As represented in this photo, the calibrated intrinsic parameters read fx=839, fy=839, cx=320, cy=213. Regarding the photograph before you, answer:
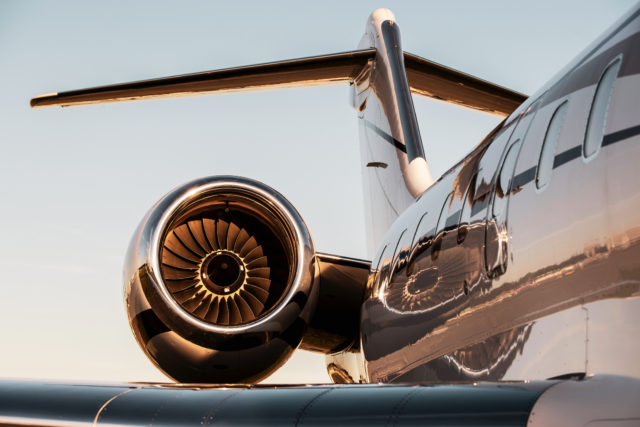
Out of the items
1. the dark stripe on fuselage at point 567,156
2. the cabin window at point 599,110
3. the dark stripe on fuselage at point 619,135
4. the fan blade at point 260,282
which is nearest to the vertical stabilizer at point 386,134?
the fan blade at point 260,282

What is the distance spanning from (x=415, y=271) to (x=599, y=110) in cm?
288

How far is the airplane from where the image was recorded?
3.29 m

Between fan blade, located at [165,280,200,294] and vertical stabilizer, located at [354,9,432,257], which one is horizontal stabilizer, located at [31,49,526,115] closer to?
vertical stabilizer, located at [354,9,432,257]

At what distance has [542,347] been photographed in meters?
3.97

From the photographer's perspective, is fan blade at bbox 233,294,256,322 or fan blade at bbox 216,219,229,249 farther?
fan blade at bbox 216,219,229,249

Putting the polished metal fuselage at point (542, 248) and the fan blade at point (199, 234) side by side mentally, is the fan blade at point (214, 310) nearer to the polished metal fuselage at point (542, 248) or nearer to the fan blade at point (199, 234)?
the fan blade at point (199, 234)

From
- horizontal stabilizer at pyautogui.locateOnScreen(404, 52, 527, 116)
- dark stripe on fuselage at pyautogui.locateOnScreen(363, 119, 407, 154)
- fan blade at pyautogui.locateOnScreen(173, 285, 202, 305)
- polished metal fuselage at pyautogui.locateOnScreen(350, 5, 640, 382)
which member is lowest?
polished metal fuselage at pyautogui.locateOnScreen(350, 5, 640, 382)

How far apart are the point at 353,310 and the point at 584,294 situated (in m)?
5.69

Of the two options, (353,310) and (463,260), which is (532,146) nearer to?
(463,260)

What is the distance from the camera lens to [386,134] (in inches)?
425

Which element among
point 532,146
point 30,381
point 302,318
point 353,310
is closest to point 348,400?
point 30,381

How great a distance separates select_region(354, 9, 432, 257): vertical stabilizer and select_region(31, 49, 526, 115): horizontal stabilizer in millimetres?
325

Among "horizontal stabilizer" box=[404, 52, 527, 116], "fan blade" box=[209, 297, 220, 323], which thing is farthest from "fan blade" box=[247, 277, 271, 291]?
"horizontal stabilizer" box=[404, 52, 527, 116]

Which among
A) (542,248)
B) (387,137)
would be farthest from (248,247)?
(542,248)
